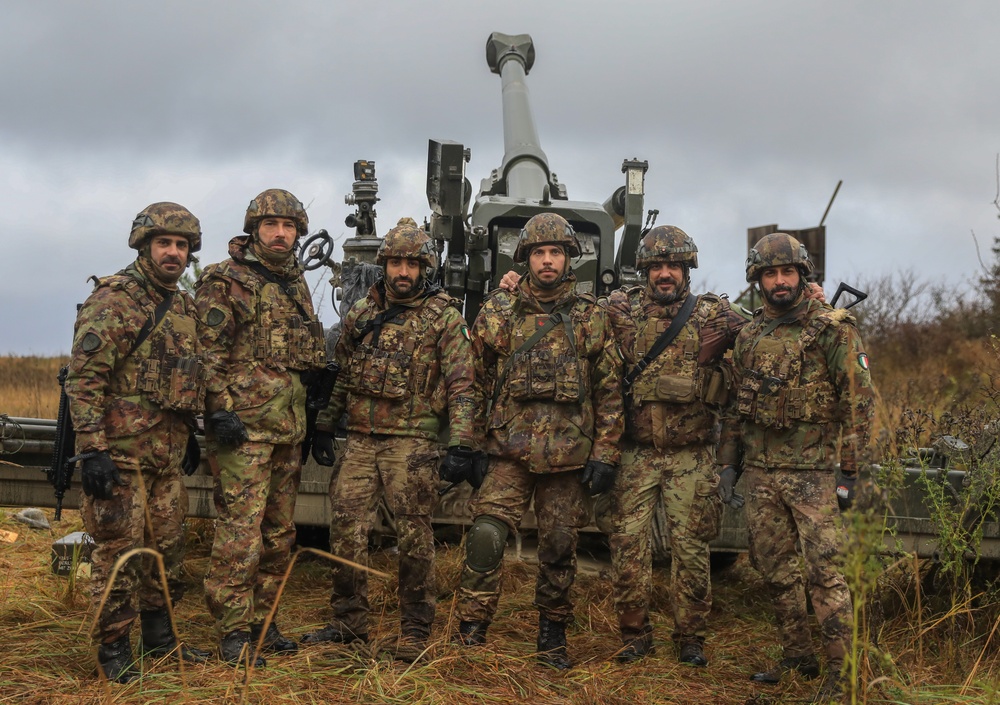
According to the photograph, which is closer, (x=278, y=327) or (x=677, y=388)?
(x=278, y=327)

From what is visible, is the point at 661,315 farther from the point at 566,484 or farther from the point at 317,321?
the point at 317,321

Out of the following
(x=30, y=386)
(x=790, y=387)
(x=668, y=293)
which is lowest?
(x=790, y=387)

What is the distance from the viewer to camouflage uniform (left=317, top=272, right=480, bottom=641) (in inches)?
207

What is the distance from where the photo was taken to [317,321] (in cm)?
538

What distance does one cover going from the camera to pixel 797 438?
199 inches

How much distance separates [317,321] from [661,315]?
1.91 meters

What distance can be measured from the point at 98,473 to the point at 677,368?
3.00 metres

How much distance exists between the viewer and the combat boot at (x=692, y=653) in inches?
212

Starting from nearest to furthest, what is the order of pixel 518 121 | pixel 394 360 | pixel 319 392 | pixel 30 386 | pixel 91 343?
pixel 91 343, pixel 394 360, pixel 319 392, pixel 518 121, pixel 30 386

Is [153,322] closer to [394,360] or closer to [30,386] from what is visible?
[394,360]

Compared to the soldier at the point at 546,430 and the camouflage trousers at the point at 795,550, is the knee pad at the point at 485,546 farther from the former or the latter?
the camouflage trousers at the point at 795,550

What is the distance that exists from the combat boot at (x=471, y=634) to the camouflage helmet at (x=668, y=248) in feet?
7.12

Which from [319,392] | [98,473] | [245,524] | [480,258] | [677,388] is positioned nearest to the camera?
[98,473]

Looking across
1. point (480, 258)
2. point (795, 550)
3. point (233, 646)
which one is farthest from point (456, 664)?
point (480, 258)
